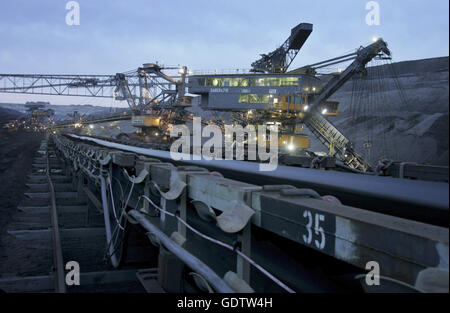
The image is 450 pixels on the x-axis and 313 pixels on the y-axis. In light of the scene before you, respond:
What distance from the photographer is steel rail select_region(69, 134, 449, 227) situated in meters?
1.88

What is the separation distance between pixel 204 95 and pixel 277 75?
35.9 ft

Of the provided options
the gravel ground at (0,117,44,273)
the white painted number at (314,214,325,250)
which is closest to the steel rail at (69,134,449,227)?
the white painted number at (314,214,325,250)

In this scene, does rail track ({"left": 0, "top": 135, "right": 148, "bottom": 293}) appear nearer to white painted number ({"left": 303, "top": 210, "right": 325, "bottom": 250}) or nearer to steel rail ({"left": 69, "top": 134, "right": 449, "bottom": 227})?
steel rail ({"left": 69, "top": 134, "right": 449, "bottom": 227})

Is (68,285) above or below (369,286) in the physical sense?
below

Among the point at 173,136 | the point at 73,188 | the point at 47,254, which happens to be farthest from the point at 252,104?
the point at 47,254

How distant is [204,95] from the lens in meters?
45.1

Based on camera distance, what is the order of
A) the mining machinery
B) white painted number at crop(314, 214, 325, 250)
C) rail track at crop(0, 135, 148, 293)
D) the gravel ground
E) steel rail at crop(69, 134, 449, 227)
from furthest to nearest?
the mining machinery → the gravel ground → rail track at crop(0, 135, 148, 293) → white painted number at crop(314, 214, 325, 250) → steel rail at crop(69, 134, 449, 227)

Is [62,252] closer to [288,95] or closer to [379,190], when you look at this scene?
[379,190]

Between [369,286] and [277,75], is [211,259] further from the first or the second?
[277,75]

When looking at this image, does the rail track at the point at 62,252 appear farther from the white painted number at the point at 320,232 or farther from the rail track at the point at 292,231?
the white painted number at the point at 320,232

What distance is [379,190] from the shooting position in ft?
7.75

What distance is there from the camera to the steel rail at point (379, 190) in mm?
1880

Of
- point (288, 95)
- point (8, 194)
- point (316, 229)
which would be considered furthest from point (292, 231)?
point (288, 95)

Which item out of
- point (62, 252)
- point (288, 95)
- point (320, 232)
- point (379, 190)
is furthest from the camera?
point (288, 95)
